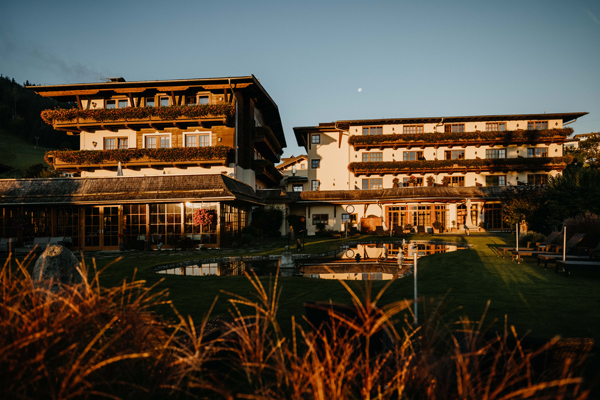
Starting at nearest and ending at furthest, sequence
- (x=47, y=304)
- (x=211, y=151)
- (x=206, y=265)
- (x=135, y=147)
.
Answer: (x=47, y=304), (x=206, y=265), (x=211, y=151), (x=135, y=147)

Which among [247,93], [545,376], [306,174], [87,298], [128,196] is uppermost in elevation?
[247,93]

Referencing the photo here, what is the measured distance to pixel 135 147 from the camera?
24.6 metres

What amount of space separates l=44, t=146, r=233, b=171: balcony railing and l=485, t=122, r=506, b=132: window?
92.5 ft

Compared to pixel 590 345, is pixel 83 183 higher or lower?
higher

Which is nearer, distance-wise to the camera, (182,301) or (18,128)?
(182,301)

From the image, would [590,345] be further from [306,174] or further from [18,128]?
[18,128]

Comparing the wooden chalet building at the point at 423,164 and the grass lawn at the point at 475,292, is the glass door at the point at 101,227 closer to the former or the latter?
the grass lawn at the point at 475,292

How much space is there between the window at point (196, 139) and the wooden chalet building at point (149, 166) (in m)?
0.07

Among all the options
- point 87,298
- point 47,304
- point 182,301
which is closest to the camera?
point 47,304

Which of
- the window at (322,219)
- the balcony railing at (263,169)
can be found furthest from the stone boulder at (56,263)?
the window at (322,219)

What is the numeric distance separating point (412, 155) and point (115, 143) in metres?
27.8

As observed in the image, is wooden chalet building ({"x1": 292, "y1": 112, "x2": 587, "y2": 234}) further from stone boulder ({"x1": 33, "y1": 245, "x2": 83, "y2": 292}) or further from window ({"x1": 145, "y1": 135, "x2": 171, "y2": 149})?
stone boulder ({"x1": 33, "y1": 245, "x2": 83, "y2": 292})

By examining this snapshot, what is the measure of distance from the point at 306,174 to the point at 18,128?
86549 mm

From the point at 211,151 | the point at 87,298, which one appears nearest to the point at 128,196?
the point at 211,151
